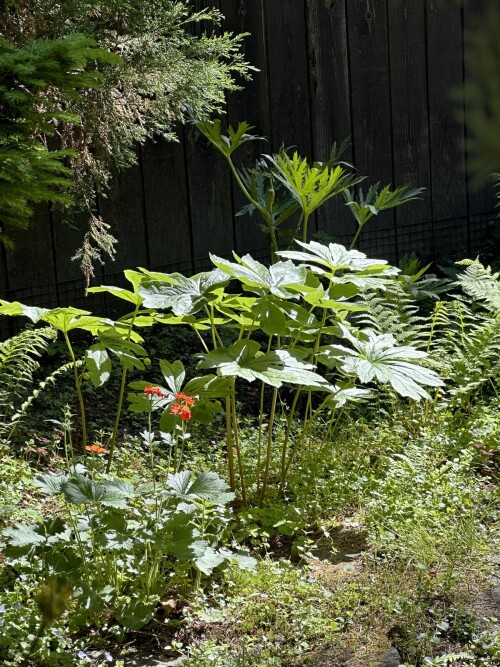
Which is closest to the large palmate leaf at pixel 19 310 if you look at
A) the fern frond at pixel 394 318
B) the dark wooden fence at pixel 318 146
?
the fern frond at pixel 394 318

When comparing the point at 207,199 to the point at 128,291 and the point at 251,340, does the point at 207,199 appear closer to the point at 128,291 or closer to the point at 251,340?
the point at 128,291

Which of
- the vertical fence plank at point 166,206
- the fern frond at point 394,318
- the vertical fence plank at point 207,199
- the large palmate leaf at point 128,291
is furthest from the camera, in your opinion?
the vertical fence plank at point 207,199

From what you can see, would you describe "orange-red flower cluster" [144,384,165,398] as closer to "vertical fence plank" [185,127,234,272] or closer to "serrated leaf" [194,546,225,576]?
"serrated leaf" [194,546,225,576]

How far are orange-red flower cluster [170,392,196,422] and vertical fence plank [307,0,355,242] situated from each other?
354 centimetres

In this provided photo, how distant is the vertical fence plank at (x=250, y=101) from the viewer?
539cm

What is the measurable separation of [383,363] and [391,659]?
0.96 meters

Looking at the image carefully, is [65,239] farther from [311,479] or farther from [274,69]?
[311,479]

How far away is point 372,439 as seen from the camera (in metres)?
3.67

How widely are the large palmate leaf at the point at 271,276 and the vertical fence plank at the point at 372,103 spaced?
346 cm

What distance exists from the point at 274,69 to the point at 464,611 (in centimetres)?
408

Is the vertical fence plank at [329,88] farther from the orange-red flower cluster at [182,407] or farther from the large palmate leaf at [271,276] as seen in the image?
the orange-red flower cluster at [182,407]

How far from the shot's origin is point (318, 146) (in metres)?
5.91

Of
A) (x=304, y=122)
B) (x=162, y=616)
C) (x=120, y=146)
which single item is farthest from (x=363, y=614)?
(x=304, y=122)

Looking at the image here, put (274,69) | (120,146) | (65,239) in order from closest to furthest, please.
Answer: (120,146) → (65,239) → (274,69)
